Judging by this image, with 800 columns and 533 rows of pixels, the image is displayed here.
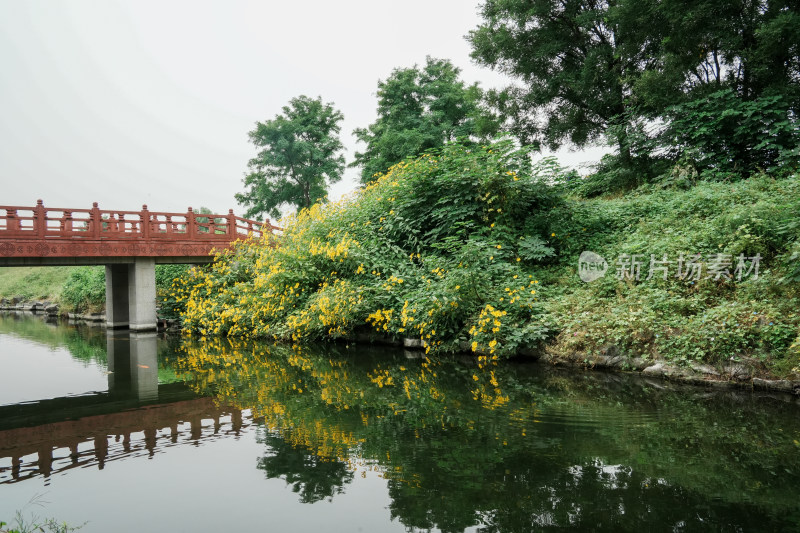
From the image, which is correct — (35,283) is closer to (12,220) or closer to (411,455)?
(12,220)

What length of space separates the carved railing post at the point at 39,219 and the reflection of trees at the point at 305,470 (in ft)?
44.0

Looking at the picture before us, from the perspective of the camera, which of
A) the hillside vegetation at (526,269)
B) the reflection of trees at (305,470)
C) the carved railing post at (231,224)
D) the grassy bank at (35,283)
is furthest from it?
the grassy bank at (35,283)

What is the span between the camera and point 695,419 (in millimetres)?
4867

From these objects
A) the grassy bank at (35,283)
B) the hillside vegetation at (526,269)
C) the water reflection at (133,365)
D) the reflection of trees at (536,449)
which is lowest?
the reflection of trees at (536,449)

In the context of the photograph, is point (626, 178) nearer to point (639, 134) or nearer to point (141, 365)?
point (639, 134)

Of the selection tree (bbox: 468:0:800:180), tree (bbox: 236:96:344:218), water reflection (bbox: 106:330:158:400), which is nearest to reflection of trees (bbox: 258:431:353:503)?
water reflection (bbox: 106:330:158:400)

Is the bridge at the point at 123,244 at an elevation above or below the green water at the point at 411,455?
above

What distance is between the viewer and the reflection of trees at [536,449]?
3.07 metres

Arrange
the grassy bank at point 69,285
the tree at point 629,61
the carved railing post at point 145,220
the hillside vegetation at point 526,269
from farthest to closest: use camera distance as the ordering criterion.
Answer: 1. the grassy bank at point 69,285
2. the carved railing post at point 145,220
3. the tree at point 629,61
4. the hillside vegetation at point 526,269

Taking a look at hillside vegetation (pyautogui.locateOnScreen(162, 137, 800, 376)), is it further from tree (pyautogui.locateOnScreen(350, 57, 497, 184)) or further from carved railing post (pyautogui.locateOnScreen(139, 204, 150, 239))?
tree (pyautogui.locateOnScreen(350, 57, 497, 184))

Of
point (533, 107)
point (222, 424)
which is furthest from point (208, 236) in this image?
point (222, 424)

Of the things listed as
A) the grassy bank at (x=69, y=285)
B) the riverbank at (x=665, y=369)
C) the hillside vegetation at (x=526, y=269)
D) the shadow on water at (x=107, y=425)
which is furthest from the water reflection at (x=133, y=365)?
the riverbank at (x=665, y=369)

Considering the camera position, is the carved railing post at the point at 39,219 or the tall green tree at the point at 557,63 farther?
the tall green tree at the point at 557,63

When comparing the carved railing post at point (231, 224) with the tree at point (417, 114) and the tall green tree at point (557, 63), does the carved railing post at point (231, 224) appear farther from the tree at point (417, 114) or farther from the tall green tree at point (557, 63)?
the tall green tree at point (557, 63)
